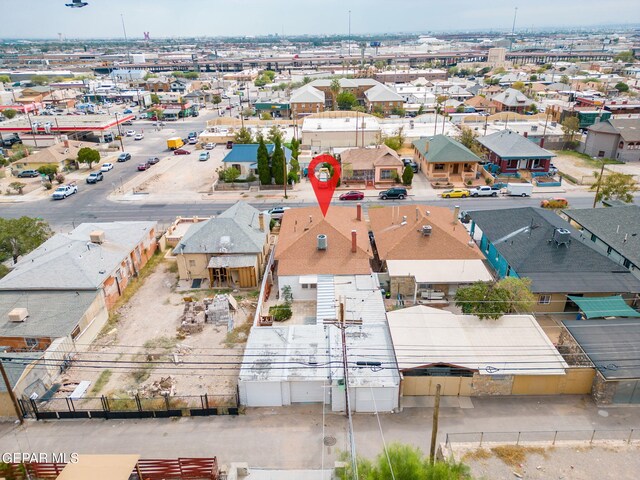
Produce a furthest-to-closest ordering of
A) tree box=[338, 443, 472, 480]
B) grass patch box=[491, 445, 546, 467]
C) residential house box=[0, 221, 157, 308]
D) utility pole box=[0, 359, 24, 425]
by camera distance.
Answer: residential house box=[0, 221, 157, 308]
utility pole box=[0, 359, 24, 425]
grass patch box=[491, 445, 546, 467]
tree box=[338, 443, 472, 480]

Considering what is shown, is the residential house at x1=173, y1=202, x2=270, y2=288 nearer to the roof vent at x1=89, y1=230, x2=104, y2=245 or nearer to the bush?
the bush

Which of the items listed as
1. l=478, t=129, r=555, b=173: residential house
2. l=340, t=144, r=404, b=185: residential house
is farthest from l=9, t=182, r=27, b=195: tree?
l=478, t=129, r=555, b=173: residential house

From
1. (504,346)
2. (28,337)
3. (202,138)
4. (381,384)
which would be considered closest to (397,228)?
(504,346)

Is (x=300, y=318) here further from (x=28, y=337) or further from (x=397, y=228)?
(x=28, y=337)

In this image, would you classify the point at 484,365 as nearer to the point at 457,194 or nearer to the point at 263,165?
the point at 457,194

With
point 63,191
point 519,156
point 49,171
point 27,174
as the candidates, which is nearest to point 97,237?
point 63,191
